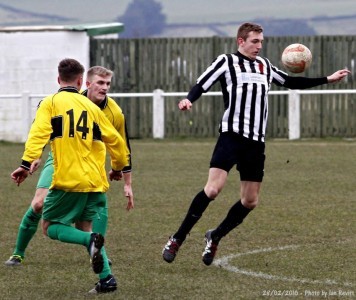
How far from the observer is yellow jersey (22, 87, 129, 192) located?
28.4 feet

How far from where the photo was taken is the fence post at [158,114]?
88.1 ft

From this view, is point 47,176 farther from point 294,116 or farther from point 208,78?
point 294,116

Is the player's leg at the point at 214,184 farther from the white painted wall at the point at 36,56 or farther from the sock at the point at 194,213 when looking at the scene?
the white painted wall at the point at 36,56

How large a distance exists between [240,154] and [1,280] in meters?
2.26

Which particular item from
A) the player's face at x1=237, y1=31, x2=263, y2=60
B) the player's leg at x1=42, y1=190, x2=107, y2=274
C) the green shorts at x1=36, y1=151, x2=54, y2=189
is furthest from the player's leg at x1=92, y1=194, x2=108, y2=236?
the player's face at x1=237, y1=31, x2=263, y2=60

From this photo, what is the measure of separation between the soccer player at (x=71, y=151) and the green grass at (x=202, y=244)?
0.51 metres

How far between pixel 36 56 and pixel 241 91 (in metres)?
19.7

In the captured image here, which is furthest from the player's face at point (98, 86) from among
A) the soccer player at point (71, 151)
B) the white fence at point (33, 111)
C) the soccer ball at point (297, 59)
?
the white fence at point (33, 111)

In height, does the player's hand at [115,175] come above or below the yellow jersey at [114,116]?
below

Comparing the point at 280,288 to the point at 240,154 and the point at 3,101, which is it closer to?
the point at 240,154

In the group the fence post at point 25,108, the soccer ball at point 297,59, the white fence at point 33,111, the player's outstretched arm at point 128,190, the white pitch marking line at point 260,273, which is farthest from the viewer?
the fence post at point 25,108

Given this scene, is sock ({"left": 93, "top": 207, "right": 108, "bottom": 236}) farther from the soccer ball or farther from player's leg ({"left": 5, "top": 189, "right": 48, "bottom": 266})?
the soccer ball

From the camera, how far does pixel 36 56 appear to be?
2927cm

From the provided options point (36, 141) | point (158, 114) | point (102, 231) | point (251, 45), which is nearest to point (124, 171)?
point (102, 231)
